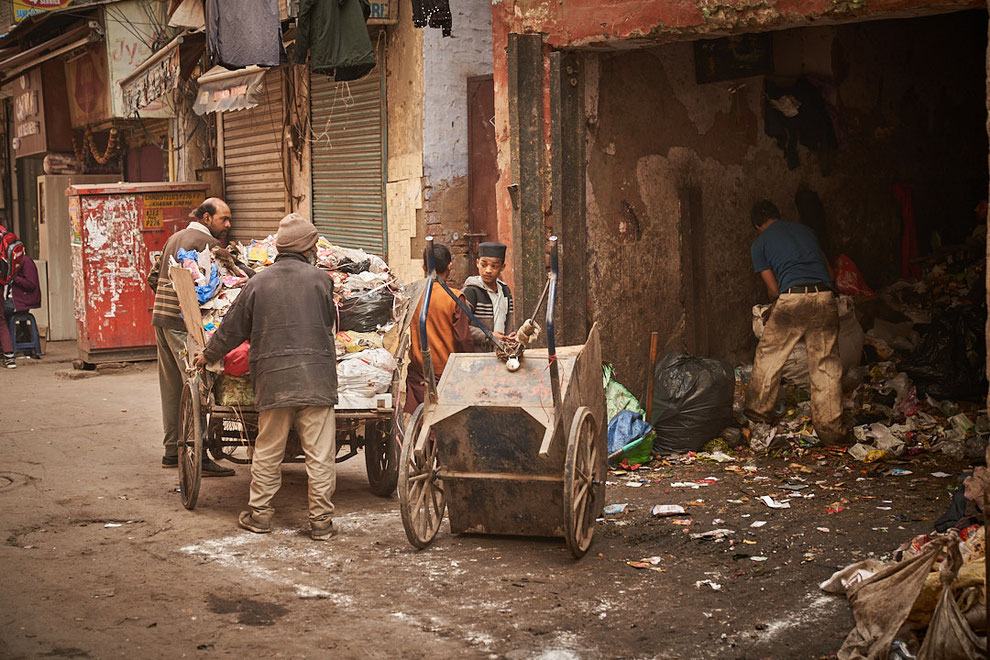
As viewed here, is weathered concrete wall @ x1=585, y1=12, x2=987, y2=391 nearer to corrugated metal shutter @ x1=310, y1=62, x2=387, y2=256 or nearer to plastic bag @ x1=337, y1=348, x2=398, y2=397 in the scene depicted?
plastic bag @ x1=337, y1=348, x2=398, y2=397

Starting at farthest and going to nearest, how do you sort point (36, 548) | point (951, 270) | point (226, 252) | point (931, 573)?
point (951, 270) → point (226, 252) → point (36, 548) → point (931, 573)

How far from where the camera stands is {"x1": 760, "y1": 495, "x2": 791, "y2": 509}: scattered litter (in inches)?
270

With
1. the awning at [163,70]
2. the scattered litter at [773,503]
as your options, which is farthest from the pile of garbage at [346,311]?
the awning at [163,70]

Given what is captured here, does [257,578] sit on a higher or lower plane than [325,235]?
lower

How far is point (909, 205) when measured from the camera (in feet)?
37.0

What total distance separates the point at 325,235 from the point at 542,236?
522cm

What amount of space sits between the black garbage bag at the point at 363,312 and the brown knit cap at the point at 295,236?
2.81 ft

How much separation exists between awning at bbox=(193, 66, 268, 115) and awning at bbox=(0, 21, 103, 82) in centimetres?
310

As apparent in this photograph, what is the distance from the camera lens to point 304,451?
254 inches

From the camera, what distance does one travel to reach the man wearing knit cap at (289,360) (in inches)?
244

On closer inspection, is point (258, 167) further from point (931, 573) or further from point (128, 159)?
point (931, 573)

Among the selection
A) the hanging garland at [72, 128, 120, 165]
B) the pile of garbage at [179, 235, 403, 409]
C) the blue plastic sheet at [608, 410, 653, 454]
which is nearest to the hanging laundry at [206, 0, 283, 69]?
the pile of garbage at [179, 235, 403, 409]

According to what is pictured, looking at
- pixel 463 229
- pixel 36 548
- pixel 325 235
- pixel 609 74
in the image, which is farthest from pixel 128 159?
pixel 36 548

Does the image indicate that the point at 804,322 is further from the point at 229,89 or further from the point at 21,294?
the point at 21,294
